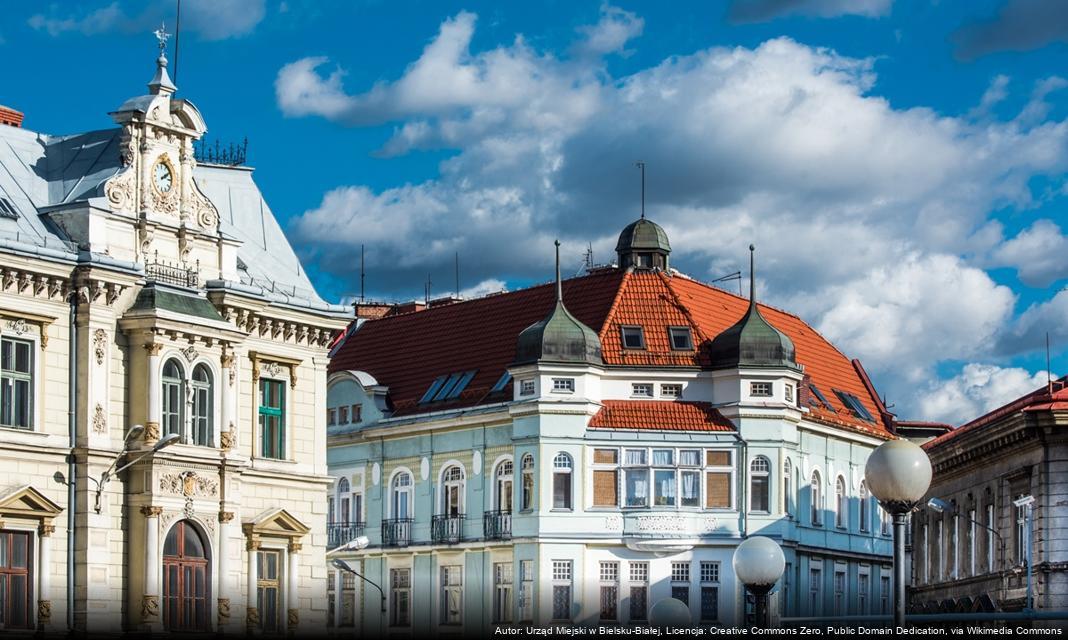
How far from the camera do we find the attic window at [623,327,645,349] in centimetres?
7377

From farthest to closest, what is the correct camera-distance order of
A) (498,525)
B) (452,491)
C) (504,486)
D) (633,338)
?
(452,491) < (633,338) < (504,486) < (498,525)

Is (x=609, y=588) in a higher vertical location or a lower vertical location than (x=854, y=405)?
lower

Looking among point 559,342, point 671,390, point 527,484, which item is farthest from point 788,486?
point 559,342

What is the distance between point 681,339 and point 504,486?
318 inches

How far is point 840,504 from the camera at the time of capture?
78875 millimetres

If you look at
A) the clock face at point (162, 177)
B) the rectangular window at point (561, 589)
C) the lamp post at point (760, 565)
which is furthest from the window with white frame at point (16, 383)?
the rectangular window at point (561, 589)

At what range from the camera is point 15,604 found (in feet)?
Answer: 153

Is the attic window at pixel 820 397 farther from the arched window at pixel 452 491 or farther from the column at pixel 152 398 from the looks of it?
the column at pixel 152 398

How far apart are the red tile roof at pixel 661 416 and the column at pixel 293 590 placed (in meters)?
19.5

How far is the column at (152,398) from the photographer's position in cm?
4856

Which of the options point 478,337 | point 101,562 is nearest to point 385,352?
point 478,337

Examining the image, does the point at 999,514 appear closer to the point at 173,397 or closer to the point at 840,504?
the point at 840,504

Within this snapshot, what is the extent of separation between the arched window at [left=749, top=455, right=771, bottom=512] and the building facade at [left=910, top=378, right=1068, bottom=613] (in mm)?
6057

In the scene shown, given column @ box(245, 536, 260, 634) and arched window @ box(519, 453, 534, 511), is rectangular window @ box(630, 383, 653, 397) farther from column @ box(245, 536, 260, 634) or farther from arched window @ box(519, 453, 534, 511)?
column @ box(245, 536, 260, 634)
